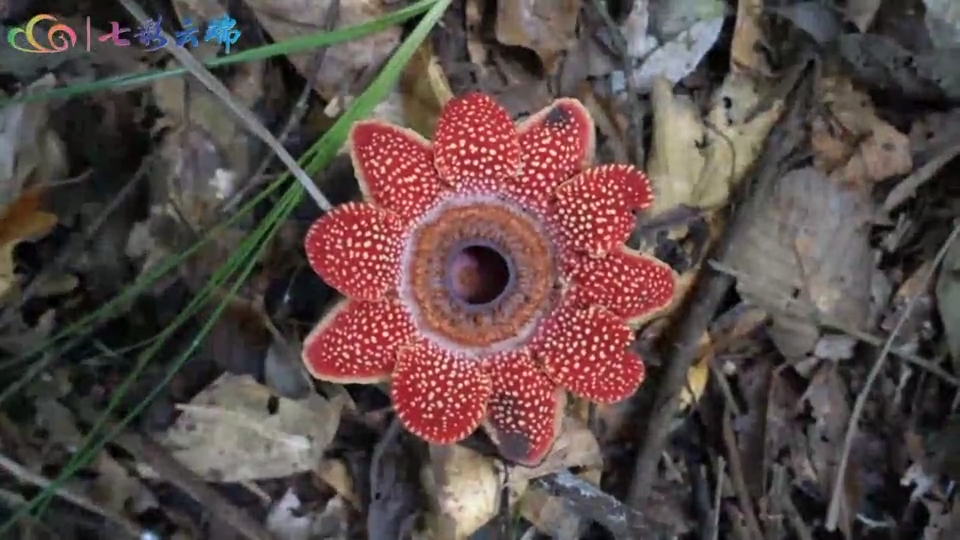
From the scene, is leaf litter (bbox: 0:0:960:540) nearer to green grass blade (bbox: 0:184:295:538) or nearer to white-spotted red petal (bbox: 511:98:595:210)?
green grass blade (bbox: 0:184:295:538)

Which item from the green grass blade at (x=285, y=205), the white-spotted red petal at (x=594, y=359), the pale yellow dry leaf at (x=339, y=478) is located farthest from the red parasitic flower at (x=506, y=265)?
the pale yellow dry leaf at (x=339, y=478)

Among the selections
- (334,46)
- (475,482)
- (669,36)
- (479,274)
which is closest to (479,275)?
(479,274)

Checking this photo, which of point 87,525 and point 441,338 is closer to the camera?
point 441,338

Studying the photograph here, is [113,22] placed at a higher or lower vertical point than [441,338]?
higher

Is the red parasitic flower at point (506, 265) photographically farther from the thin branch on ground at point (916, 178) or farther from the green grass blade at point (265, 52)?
the thin branch on ground at point (916, 178)

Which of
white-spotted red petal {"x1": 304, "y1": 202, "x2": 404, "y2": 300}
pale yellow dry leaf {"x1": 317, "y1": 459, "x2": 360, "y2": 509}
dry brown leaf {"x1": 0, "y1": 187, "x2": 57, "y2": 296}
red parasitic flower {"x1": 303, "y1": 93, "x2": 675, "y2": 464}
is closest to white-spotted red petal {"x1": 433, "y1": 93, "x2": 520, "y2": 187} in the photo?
red parasitic flower {"x1": 303, "y1": 93, "x2": 675, "y2": 464}

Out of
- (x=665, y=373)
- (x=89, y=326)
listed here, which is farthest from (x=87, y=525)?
(x=665, y=373)

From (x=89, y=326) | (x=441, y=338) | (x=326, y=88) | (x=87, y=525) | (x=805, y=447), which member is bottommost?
(x=87, y=525)

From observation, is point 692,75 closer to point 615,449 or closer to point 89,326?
point 615,449
